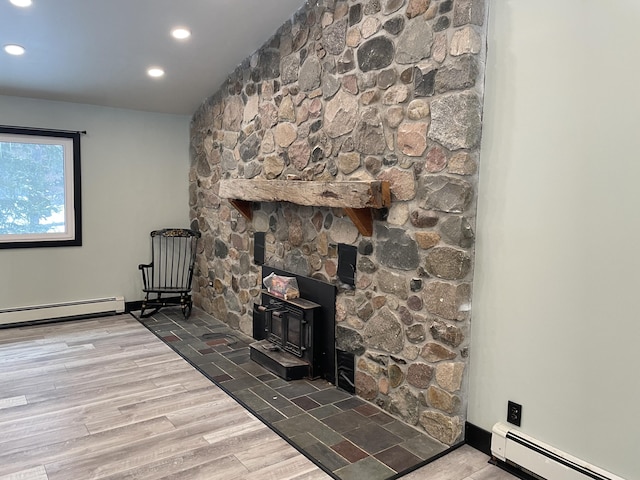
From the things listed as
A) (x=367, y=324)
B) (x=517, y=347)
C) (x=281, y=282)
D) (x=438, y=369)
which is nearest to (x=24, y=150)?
(x=281, y=282)

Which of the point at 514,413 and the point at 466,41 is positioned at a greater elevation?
the point at 466,41

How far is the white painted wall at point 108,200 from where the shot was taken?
A: 4867mm

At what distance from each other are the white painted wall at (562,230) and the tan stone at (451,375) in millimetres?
78

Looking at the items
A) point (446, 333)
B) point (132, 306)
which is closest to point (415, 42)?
point (446, 333)

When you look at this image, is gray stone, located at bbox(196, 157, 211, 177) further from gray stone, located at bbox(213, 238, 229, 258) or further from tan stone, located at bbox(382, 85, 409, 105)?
tan stone, located at bbox(382, 85, 409, 105)

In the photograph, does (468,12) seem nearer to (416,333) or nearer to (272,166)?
(416,333)

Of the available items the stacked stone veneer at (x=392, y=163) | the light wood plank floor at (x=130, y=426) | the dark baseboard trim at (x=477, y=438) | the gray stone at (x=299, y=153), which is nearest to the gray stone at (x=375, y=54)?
the stacked stone veneer at (x=392, y=163)

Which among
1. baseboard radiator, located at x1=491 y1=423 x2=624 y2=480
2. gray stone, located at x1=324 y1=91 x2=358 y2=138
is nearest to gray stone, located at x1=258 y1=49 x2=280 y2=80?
gray stone, located at x1=324 y1=91 x2=358 y2=138

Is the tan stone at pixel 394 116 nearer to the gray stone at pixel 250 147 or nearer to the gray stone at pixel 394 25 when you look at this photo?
the gray stone at pixel 394 25

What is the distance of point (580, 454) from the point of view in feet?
7.20

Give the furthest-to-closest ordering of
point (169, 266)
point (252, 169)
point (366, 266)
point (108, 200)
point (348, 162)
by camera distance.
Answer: point (169, 266) → point (108, 200) → point (252, 169) → point (348, 162) → point (366, 266)

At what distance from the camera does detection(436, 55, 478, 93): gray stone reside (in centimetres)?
247

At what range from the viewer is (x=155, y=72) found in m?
4.39

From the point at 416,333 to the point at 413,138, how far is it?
1.11m
